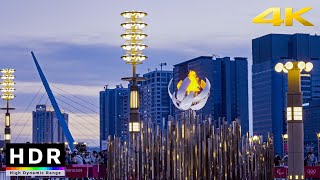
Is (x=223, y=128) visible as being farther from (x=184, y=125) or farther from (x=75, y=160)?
(x=75, y=160)

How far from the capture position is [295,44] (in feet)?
652

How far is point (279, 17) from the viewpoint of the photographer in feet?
86.2

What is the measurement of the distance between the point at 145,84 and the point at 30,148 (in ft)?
472

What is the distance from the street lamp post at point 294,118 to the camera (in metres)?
26.0

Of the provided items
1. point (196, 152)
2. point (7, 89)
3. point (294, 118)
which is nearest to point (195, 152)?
point (196, 152)

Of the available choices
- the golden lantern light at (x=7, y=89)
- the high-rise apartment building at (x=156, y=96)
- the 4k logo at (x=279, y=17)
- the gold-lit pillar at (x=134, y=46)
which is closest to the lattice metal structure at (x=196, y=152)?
the 4k logo at (x=279, y=17)

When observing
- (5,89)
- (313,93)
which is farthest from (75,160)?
(313,93)

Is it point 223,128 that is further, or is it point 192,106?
point 192,106

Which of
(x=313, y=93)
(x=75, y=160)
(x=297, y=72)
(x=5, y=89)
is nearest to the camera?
(x=297, y=72)

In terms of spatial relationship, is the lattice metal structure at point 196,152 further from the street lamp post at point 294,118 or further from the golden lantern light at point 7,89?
the golden lantern light at point 7,89

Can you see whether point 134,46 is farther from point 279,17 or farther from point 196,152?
point 196,152

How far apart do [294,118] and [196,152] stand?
5.03 meters

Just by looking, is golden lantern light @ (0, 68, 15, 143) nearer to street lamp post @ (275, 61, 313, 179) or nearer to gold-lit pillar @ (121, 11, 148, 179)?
gold-lit pillar @ (121, 11, 148, 179)

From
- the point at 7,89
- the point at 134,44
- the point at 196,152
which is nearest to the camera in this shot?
the point at 196,152
